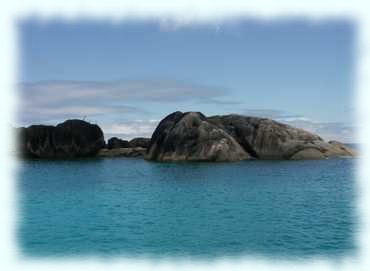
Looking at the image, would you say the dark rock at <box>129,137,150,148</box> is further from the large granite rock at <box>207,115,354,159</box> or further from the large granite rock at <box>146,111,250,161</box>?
the large granite rock at <box>207,115,354,159</box>

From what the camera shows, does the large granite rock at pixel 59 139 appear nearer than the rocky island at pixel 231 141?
No

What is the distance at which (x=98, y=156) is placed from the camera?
126500 millimetres

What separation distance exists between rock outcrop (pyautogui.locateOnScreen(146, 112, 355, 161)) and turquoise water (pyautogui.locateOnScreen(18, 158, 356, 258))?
3320 cm

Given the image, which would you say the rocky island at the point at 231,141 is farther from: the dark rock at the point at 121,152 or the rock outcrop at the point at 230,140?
the dark rock at the point at 121,152

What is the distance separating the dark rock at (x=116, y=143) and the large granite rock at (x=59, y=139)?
456 inches

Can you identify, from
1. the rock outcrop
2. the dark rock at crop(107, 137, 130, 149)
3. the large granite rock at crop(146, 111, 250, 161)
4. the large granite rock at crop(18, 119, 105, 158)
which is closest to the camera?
the large granite rock at crop(146, 111, 250, 161)

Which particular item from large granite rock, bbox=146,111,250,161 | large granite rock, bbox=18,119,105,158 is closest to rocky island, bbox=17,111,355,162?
large granite rock, bbox=146,111,250,161

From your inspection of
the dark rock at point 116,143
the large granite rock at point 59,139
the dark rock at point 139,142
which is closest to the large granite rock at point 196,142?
the large granite rock at point 59,139

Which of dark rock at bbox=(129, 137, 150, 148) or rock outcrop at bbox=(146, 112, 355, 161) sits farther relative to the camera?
dark rock at bbox=(129, 137, 150, 148)

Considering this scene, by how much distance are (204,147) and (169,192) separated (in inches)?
1677

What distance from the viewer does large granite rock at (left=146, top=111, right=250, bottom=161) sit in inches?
3477

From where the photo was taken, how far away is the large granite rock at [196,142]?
88.3 meters

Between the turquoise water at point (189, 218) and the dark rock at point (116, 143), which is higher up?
the turquoise water at point (189, 218)

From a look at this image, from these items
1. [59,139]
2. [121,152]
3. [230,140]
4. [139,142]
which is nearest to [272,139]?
[230,140]
